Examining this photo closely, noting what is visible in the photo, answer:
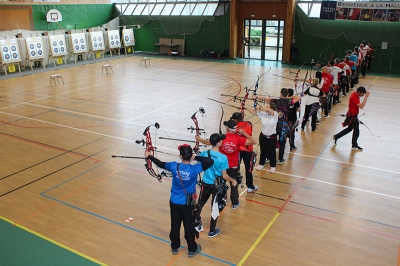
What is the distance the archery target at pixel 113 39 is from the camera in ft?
82.1

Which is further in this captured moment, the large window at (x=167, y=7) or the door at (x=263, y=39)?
the large window at (x=167, y=7)

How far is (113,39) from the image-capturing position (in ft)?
83.2

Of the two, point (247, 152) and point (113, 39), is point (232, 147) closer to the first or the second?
point (247, 152)

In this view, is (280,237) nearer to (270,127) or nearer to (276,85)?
(270,127)

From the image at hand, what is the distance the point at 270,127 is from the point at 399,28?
15823 mm

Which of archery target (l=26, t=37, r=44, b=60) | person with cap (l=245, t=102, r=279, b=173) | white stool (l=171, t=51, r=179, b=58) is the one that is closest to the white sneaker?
person with cap (l=245, t=102, r=279, b=173)

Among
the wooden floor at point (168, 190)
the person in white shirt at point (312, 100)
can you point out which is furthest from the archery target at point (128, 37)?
the person in white shirt at point (312, 100)

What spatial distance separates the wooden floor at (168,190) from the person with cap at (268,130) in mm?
363

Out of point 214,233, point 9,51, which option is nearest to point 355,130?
point 214,233

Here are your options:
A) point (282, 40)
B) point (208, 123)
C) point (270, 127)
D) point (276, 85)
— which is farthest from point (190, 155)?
point (282, 40)

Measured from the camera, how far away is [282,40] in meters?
22.8

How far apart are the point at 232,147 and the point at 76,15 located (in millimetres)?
22724

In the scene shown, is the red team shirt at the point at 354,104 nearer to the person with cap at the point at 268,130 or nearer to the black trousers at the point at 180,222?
the person with cap at the point at 268,130

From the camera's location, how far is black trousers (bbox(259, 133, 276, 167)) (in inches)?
279
